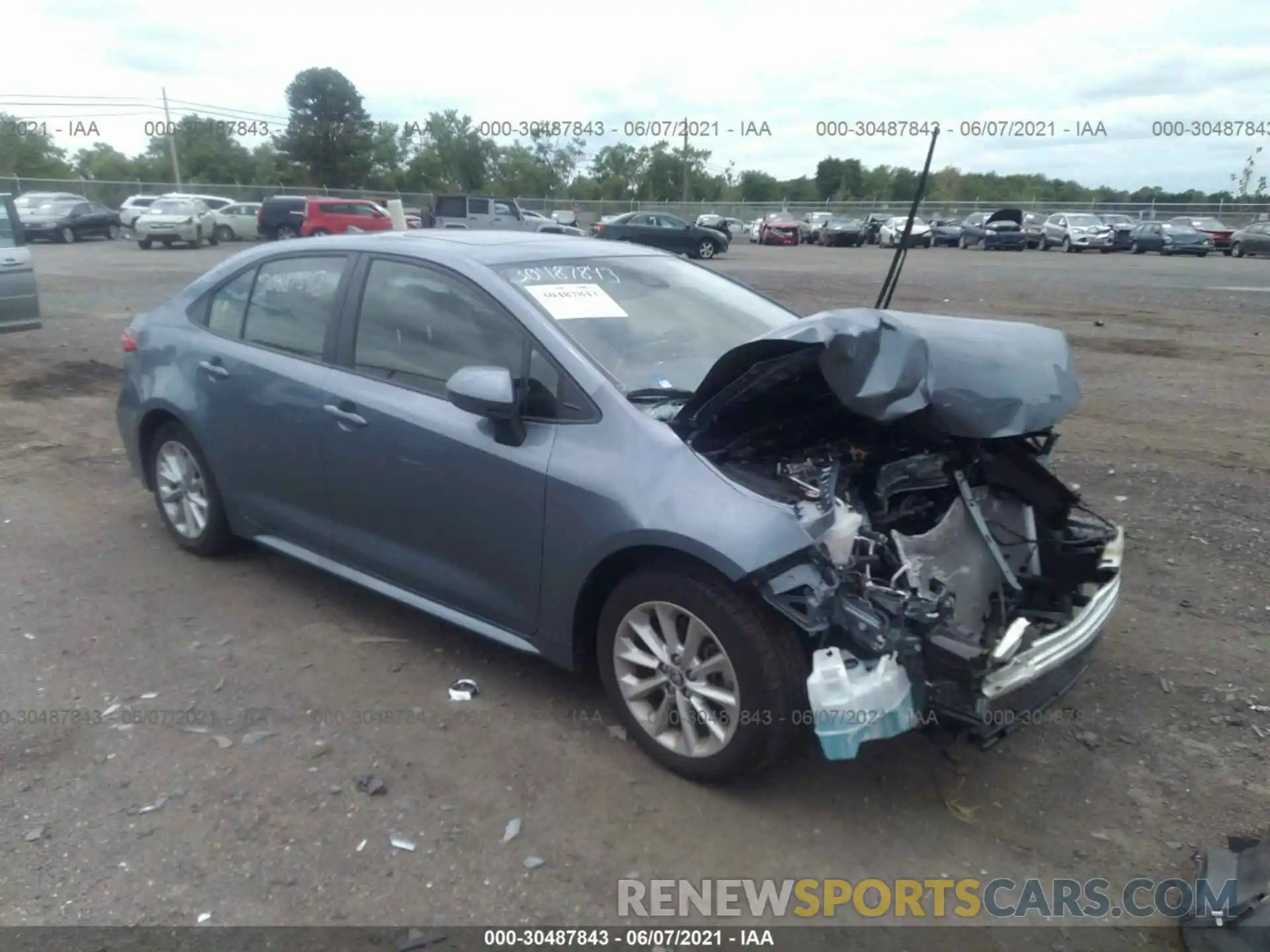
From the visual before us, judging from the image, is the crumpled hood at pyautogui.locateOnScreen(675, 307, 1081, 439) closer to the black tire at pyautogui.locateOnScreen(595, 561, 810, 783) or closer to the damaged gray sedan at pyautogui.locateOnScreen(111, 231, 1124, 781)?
the damaged gray sedan at pyautogui.locateOnScreen(111, 231, 1124, 781)

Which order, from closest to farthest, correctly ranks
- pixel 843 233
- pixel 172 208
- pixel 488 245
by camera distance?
1. pixel 488 245
2. pixel 172 208
3. pixel 843 233

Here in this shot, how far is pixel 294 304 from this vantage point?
15.3ft

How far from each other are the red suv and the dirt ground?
26.7 meters

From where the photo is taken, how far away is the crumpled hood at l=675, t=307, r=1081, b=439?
319 centimetres

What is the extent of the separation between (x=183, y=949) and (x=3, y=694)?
6.10 ft

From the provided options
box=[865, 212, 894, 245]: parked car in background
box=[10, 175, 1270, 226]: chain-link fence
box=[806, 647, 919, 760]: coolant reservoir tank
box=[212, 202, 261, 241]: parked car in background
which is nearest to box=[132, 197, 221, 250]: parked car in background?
box=[212, 202, 261, 241]: parked car in background

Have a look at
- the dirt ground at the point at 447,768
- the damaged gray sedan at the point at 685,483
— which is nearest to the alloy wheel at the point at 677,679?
the damaged gray sedan at the point at 685,483

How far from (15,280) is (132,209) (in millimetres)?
31003

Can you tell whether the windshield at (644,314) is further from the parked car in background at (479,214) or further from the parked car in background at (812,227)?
the parked car in background at (812,227)

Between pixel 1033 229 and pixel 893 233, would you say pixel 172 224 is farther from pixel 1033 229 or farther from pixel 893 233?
pixel 1033 229

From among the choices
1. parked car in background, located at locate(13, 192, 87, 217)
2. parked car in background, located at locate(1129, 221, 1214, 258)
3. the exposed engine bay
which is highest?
the exposed engine bay

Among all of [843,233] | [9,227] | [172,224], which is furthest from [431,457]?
[843,233]

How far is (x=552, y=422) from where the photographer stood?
11.9ft

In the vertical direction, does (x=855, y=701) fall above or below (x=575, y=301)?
below
